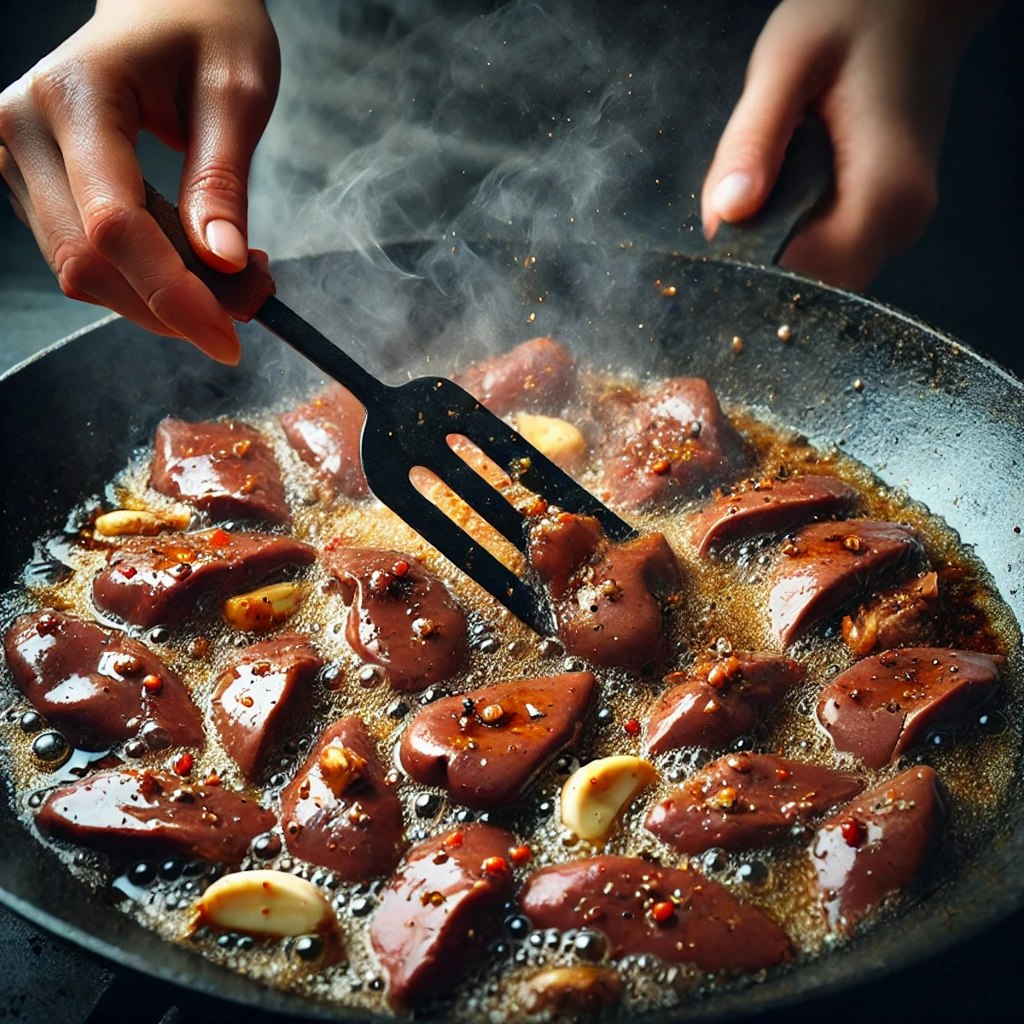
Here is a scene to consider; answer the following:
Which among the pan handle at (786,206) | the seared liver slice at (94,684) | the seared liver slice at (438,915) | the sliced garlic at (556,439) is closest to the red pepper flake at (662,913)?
the seared liver slice at (438,915)

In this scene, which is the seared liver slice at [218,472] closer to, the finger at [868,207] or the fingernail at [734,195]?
the fingernail at [734,195]

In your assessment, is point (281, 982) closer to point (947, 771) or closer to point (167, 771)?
point (167, 771)

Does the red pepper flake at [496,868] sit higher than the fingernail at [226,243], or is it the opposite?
the fingernail at [226,243]

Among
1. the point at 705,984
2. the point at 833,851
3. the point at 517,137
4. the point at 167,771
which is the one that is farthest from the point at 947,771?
the point at 517,137

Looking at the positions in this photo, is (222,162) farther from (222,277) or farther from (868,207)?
(868,207)

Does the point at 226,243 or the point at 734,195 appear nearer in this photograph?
the point at 226,243

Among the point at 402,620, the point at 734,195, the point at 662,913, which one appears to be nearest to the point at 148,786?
the point at 402,620
